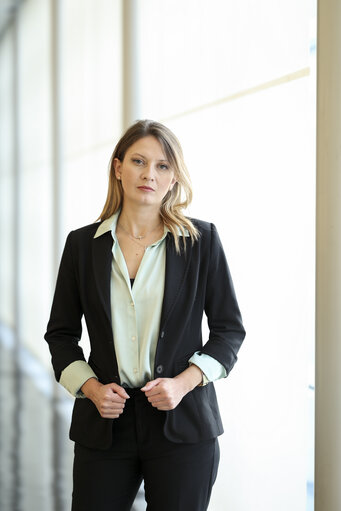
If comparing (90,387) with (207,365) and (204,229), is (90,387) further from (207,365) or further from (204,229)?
(204,229)

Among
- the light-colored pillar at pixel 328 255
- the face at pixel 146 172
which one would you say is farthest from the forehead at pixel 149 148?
the light-colored pillar at pixel 328 255

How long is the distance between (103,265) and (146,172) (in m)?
0.31

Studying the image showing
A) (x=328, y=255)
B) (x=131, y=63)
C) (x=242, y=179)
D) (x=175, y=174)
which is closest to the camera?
(x=175, y=174)

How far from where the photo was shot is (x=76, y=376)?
1.98 m

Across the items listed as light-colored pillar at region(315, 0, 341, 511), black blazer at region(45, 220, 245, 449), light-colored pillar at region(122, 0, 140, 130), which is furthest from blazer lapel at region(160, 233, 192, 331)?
light-colored pillar at region(122, 0, 140, 130)

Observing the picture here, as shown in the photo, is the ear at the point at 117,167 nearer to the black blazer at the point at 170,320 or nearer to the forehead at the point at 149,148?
the forehead at the point at 149,148

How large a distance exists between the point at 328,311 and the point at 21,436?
10.8 feet

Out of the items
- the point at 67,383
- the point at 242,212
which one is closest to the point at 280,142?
the point at 242,212

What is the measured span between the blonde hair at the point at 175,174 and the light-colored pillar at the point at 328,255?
0.46 meters

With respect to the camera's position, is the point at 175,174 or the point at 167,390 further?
the point at 175,174

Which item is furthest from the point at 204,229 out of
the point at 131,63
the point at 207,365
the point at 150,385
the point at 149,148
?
the point at 131,63

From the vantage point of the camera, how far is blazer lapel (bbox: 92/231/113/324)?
195 centimetres

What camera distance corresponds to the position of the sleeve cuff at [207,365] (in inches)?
76.3

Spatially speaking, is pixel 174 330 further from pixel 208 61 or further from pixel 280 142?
pixel 208 61
